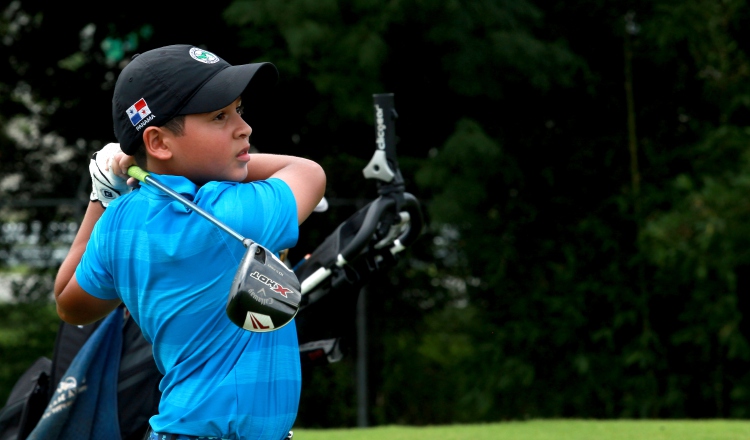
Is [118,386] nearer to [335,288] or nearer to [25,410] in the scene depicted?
[25,410]

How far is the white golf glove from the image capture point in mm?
2191

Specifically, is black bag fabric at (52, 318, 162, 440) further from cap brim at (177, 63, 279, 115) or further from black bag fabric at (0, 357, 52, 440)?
cap brim at (177, 63, 279, 115)

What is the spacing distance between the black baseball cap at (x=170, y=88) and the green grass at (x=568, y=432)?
3.31 meters

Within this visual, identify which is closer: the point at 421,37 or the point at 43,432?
the point at 43,432

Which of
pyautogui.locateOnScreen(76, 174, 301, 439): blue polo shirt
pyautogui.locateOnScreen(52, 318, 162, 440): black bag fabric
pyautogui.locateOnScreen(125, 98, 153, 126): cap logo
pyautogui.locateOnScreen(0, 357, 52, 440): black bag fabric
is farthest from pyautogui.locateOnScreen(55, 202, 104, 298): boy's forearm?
pyautogui.locateOnScreen(0, 357, 52, 440): black bag fabric

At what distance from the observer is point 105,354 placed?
3.16 m

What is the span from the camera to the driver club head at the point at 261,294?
66.4 inches

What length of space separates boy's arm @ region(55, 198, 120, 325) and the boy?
72 millimetres

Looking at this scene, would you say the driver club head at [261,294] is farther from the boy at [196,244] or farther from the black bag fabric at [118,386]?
the black bag fabric at [118,386]

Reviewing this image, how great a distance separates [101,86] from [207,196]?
5.57m

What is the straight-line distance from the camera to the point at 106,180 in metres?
2.20

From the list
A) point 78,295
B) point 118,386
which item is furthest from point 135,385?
point 78,295

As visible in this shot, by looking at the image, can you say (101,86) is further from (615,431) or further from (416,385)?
(615,431)

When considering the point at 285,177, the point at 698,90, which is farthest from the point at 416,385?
the point at 285,177
